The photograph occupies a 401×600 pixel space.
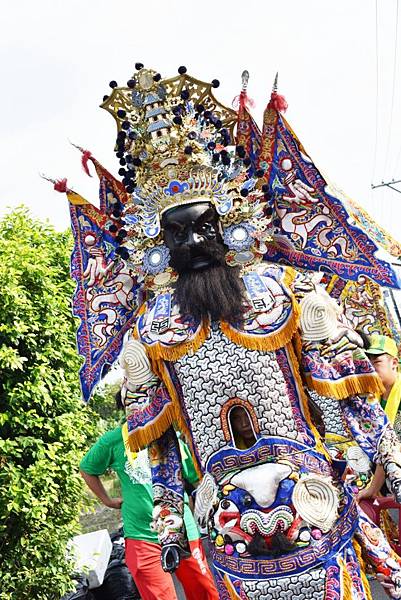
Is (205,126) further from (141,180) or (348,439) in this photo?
(348,439)

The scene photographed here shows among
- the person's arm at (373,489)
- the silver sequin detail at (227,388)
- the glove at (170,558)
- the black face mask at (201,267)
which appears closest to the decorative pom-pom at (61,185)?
the black face mask at (201,267)

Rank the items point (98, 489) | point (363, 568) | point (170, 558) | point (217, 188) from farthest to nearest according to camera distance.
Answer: point (98, 489) → point (217, 188) → point (170, 558) → point (363, 568)

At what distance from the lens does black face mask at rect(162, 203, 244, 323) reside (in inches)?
116

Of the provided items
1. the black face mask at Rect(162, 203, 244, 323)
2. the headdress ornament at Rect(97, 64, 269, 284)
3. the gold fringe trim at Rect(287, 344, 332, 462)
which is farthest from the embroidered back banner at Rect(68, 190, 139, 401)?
the gold fringe trim at Rect(287, 344, 332, 462)

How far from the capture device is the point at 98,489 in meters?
5.14

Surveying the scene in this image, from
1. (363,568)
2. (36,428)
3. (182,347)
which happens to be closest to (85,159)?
(182,347)

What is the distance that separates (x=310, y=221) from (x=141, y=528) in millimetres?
2183

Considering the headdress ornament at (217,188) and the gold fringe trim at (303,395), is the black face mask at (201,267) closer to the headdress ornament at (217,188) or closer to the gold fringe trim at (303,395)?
the headdress ornament at (217,188)

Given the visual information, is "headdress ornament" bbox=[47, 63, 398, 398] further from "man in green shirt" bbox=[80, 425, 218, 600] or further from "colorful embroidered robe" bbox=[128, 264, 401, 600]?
"man in green shirt" bbox=[80, 425, 218, 600]

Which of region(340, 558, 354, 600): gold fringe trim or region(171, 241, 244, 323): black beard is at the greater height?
region(171, 241, 244, 323): black beard

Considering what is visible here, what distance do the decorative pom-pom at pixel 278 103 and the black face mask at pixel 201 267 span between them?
0.55 metres

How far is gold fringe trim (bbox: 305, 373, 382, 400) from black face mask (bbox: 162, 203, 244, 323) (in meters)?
0.38

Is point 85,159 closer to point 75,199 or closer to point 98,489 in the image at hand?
point 75,199

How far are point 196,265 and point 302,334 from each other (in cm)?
50
